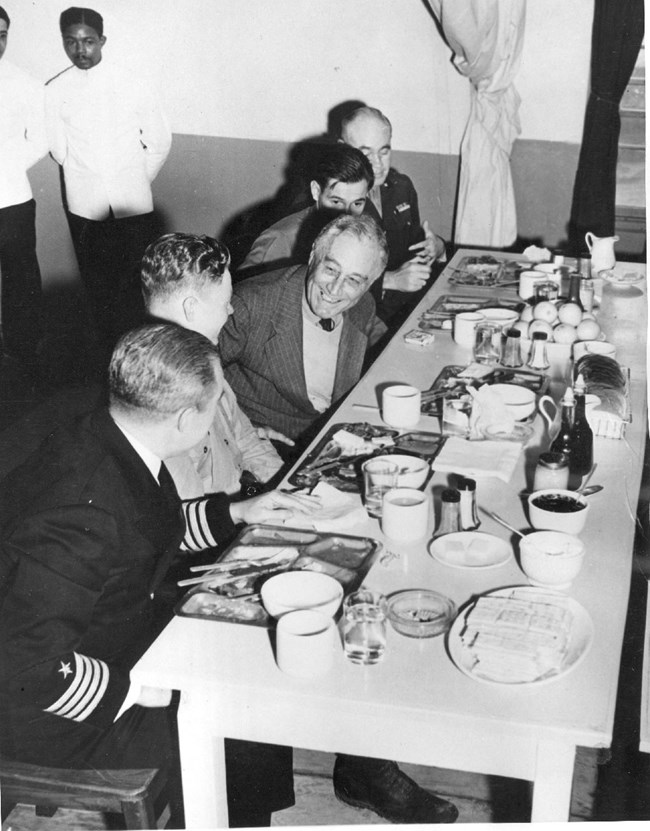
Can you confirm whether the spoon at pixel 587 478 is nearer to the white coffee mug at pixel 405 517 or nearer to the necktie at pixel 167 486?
the white coffee mug at pixel 405 517

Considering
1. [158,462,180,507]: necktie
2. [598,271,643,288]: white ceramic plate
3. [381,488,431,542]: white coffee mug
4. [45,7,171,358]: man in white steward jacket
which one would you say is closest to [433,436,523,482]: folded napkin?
[381,488,431,542]: white coffee mug

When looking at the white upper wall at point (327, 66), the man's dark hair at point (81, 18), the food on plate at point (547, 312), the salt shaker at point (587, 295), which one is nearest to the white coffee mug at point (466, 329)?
the food on plate at point (547, 312)

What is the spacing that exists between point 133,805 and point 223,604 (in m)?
0.39

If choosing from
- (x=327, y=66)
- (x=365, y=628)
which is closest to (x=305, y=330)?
(x=365, y=628)

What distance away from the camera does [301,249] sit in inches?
130

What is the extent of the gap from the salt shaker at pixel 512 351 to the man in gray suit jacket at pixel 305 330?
17.2 inches

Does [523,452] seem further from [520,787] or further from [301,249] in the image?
[301,249]

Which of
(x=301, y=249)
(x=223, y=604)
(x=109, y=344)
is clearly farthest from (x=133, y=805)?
(x=109, y=344)

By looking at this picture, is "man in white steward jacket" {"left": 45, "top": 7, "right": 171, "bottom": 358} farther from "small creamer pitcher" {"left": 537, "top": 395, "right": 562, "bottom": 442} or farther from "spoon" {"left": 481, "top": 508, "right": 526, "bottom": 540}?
"spoon" {"left": 481, "top": 508, "right": 526, "bottom": 540}

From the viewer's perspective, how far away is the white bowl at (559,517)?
1742 mm

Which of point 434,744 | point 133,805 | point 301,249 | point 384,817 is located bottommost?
point 384,817

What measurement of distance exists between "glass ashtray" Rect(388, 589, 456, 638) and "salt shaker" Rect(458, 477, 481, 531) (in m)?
0.25

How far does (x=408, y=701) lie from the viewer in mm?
1321

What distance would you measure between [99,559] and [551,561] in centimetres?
78
